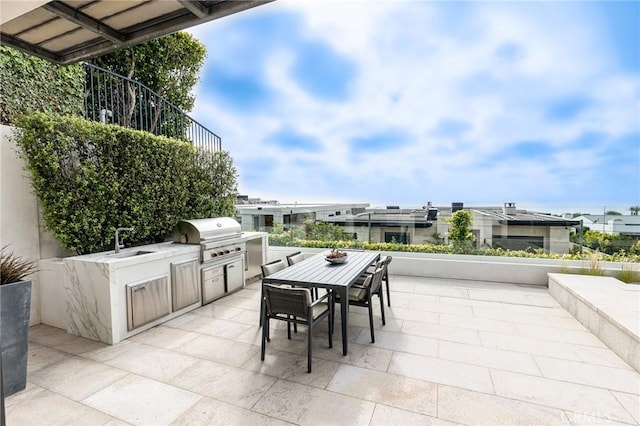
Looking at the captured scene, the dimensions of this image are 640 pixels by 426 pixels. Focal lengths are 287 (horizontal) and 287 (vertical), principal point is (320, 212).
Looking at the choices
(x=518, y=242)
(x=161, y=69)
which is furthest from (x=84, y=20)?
(x=518, y=242)

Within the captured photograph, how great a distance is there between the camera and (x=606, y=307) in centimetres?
319

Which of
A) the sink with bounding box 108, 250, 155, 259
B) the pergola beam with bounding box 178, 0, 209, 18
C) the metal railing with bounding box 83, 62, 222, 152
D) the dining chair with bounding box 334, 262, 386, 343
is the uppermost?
the metal railing with bounding box 83, 62, 222, 152

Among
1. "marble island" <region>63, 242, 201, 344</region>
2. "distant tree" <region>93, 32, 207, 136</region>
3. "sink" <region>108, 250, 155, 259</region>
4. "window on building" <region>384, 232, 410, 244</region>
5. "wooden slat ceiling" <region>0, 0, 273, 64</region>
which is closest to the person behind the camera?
"wooden slat ceiling" <region>0, 0, 273, 64</region>

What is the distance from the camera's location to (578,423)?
6.29 feet

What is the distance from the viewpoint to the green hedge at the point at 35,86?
3399mm

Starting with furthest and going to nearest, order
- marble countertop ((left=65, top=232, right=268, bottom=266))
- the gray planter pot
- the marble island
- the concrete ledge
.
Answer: marble countertop ((left=65, top=232, right=268, bottom=266)) < the marble island < the concrete ledge < the gray planter pot

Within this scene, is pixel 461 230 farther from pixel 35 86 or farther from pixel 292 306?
pixel 35 86

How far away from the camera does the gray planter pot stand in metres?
2.22

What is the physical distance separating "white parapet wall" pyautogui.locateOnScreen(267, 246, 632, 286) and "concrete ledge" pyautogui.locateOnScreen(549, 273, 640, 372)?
418 millimetres

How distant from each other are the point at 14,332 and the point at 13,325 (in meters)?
0.06

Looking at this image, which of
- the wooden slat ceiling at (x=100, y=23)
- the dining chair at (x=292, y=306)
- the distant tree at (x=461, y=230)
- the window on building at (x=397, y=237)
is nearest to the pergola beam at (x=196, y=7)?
the wooden slat ceiling at (x=100, y=23)

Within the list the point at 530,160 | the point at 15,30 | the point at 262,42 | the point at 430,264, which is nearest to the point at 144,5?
the point at 15,30

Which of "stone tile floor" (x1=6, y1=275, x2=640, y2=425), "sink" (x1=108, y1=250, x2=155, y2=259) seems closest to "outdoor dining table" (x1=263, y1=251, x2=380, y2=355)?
"stone tile floor" (x1=6, y1=275, x2=640, y2=425)

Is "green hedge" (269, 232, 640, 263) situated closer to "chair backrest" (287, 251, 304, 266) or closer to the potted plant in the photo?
"chair backrest" (287, 251, 304, 266)
